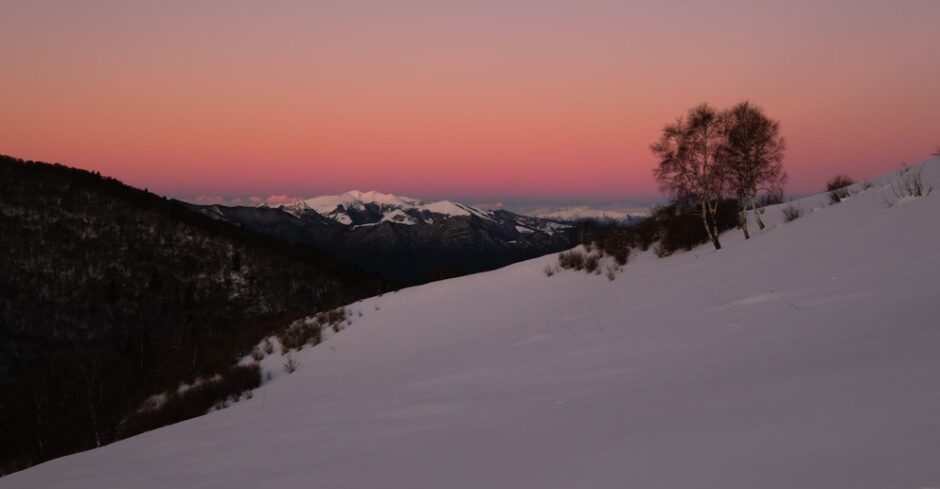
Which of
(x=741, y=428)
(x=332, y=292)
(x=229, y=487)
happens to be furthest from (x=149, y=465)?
(x=332, y=292)

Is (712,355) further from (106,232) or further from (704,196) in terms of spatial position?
(106,232)

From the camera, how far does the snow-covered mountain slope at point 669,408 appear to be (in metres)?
1.89

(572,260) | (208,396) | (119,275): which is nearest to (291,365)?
(208,396)

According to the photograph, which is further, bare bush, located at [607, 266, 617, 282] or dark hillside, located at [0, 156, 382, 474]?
dark hillside, located at [0, 156, 382, 474]

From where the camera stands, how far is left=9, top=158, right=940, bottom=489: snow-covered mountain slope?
1.89m

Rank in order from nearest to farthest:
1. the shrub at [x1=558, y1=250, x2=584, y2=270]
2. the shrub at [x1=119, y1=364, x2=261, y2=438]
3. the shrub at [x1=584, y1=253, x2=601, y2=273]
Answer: the shrub at [x1=119, y1=364, x2=261, y2=438] → the shrub at [x1=584, y1=253, x2=601, y2=273] → the shrub at [x1=558, y1=250, x2=584, y2=270]

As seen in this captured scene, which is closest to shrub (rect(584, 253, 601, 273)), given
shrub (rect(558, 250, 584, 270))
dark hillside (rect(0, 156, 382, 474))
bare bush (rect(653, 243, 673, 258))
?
shrub (rect(558, 250, 584, 270))

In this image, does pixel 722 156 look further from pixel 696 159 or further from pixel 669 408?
pixel 669 408

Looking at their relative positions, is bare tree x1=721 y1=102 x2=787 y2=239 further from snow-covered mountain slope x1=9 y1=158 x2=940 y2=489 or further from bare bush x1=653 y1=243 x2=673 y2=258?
snow-covered mountain slope x1=9 y1=158 x2=940 y2=489

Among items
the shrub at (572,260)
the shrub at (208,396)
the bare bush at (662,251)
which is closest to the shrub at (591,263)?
the shrub at (572,260)

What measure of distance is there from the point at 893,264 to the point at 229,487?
284 inches

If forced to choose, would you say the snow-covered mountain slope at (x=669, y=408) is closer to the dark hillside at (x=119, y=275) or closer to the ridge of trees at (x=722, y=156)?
the ridge of trees at (x=722, y=156)

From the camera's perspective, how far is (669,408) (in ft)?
9.25

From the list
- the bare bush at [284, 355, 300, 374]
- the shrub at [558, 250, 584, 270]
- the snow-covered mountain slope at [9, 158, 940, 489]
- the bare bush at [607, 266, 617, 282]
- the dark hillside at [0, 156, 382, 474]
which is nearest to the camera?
the snow-covered mountain slope at [9, 158, 940, 489]
